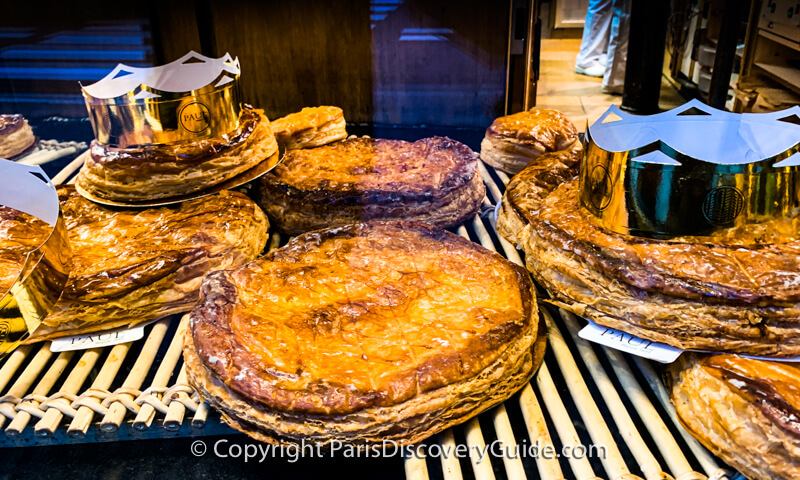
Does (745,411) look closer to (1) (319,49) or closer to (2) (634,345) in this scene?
(2) (634,345)

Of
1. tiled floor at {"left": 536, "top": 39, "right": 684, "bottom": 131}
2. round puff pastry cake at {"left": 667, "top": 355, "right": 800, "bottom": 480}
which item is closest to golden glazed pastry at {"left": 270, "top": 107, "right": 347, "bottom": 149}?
tiled floor at {"left": 536, "top": 39, "right": 684, "bottom": 131}

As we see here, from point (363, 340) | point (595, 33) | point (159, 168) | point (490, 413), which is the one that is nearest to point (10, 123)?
point (159, 168)

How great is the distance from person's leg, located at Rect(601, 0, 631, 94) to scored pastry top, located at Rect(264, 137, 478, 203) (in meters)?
0.66

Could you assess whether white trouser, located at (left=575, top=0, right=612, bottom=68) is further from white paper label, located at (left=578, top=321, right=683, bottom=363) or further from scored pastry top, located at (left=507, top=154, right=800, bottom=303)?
white paper label, located at (left=578, top=321, right=683, bottom=363)

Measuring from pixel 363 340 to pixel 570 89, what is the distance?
1447 millimetres

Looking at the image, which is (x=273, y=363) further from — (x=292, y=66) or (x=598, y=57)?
(x=292, y=66)

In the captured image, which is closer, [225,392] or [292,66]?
[225,392]

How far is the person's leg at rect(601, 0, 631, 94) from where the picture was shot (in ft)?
6.68

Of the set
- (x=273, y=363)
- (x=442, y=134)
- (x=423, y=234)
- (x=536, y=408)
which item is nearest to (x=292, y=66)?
(x=442, y=134)

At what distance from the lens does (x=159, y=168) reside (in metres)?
2.14

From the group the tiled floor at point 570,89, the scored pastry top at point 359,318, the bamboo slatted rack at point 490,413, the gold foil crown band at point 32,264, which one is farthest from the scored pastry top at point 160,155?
the tiled floor at point 570,89

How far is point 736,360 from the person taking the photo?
1.45 meters

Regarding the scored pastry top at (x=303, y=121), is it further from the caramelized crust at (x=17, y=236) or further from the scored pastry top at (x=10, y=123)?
the caramelized crust at (x=17, y=236)

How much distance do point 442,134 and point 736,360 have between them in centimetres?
158
